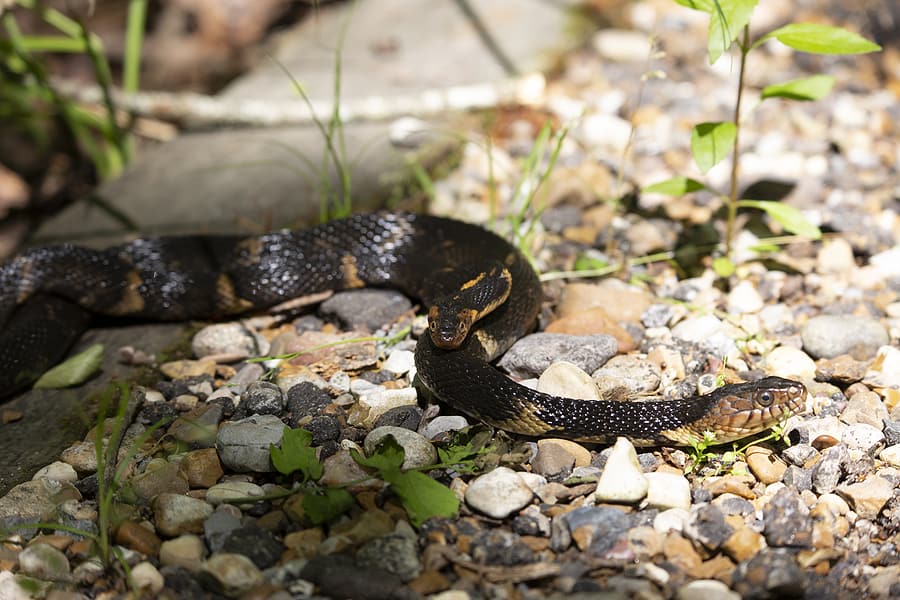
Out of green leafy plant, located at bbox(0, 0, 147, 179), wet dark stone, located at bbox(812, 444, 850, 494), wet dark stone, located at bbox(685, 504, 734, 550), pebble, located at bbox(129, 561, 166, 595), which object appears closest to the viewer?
pebble, located at bbox(129, 561, 166, 595)

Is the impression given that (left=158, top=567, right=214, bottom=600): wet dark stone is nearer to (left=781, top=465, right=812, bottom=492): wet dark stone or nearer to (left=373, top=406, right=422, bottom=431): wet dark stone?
(left=373, top=406, right=422, bottom=431): wet dark stone

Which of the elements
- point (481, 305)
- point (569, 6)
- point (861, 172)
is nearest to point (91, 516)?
point (481, 305)

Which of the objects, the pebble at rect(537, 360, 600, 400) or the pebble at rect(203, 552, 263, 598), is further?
the pebble at rect(537, 360, 600, 400)

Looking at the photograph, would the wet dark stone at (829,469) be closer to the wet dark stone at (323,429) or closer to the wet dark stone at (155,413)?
the wet dark stone at (323,429)

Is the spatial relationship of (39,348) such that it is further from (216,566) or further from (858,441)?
(858,441)

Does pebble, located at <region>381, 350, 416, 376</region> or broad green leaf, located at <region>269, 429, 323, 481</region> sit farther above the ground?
broad green leaf, located at <region>269, 429, 323, 481</region>

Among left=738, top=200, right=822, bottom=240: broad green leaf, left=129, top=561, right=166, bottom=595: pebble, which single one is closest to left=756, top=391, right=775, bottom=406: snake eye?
Answer: left=738, top=200, right=822, bottom=240: broad green leaf
